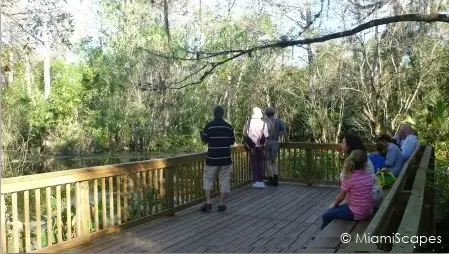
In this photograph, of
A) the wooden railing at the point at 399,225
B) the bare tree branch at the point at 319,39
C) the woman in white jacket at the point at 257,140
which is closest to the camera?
the wooden railing at the point at 399,225

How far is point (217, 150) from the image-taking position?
5.80 m

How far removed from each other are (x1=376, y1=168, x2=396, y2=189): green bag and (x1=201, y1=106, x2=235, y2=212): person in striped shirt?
80.3 inches

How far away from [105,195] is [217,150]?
1744 millimetres

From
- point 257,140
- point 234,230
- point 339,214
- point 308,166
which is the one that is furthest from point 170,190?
point 308,166

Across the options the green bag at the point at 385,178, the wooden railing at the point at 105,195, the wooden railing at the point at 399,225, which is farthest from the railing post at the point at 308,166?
the wooden railing at the point at 399,225

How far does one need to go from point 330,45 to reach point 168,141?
9873 millimetres

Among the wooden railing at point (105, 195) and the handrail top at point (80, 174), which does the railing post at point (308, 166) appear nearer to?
the wooden railing at point (105, 195)

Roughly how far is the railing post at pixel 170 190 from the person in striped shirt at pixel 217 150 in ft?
1.49

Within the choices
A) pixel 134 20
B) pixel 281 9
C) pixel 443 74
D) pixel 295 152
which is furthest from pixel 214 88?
pixel 281 9

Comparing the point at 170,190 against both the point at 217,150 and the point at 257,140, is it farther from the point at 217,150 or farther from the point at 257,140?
the point at 257,140

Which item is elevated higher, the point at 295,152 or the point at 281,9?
the point at 281,9

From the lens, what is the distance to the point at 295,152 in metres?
8.44

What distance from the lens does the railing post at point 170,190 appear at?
566 cm

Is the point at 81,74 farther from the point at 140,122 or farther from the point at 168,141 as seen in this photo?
the point at 168,141
